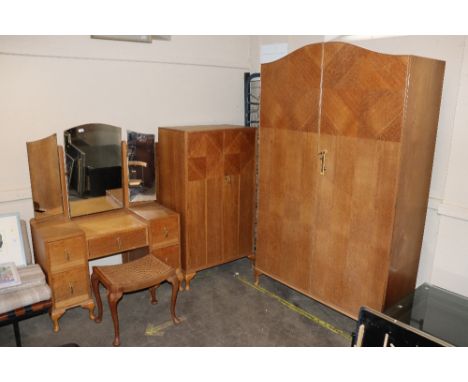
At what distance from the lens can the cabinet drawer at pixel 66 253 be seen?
278 centimetres

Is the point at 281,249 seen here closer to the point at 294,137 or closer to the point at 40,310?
the point at 294,137

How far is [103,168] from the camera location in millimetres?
3379

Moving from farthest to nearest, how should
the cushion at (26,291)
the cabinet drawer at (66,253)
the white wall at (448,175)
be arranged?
the cabinet drawer at (66,253) → the white wall at (448,175) → the cushion at (26,291)

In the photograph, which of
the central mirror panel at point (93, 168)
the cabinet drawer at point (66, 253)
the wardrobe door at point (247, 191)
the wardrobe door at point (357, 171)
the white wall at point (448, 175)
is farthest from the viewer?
the wardrobe door at point (247, 191)

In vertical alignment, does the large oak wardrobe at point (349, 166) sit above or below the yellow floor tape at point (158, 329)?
above

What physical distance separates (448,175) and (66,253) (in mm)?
2932

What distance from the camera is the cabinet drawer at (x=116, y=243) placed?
9.74 feet

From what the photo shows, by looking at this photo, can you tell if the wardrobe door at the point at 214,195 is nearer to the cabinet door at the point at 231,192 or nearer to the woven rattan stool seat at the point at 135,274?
the cabinet door at the point at 231,192

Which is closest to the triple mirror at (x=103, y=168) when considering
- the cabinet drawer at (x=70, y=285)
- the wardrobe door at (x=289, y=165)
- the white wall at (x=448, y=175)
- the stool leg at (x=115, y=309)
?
the cabinet drawer at (x=70, y=285)

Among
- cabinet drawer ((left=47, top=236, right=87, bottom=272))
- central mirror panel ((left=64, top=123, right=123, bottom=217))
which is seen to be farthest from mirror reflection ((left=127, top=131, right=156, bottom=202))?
cabinet drawer ((left=47, top=236, right=87, bottom=272))

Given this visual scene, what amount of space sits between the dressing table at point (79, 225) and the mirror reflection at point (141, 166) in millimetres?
35

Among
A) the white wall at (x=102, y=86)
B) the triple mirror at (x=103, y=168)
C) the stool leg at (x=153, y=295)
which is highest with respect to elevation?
the white wall at (x=102, y=86)

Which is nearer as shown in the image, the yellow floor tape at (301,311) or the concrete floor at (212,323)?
the concrete floor at (212,323)

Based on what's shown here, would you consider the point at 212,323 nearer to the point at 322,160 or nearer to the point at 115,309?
the point at 115,309
